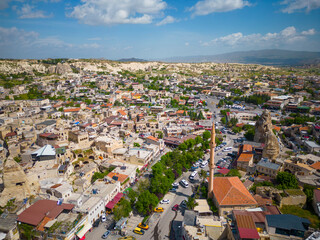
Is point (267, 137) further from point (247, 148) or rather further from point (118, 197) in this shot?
point (118, 197)

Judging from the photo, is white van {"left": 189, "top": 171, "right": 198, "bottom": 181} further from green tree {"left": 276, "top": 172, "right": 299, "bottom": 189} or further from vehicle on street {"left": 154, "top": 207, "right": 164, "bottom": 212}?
green tree {"left": 276, "top": 172, "right": 299, "bottom": 189}

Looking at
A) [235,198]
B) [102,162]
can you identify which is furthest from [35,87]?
[235,198]

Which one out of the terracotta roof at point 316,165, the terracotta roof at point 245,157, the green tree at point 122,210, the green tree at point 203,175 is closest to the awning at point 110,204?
the green tree at point 122,210

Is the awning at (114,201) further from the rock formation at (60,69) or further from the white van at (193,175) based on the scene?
the rock formation at (60,69)

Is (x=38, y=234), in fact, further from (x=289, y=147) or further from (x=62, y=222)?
(x=289, y=147)

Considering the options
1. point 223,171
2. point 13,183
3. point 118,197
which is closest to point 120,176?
point 118,197

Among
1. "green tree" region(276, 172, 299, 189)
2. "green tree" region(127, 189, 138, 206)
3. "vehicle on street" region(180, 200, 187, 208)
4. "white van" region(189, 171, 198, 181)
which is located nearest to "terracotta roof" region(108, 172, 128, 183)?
"green tree" region(127, 189, 138, 206)

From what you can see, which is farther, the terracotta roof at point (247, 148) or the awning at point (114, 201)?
the terracotta roof at point (247, 148)

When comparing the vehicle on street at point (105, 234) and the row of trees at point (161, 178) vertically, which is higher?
the row of trees at point (161, 178)
